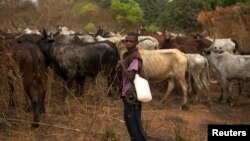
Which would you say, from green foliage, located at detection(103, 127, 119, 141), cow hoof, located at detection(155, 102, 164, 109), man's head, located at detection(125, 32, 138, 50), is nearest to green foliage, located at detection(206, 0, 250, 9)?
cow hoof, located at detection(155, 102, 164, 109)

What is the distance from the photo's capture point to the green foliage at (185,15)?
113 ft

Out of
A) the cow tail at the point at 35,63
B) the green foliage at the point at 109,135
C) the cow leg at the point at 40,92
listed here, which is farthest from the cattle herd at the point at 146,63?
the green foliage at the point at 109,135

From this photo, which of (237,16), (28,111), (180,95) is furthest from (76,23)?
(28,111)

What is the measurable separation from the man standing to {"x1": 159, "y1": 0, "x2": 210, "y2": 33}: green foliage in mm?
28389

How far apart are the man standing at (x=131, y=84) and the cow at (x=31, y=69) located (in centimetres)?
250

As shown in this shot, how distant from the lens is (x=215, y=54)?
1223 cm

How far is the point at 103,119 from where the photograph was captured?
8930 millimetres

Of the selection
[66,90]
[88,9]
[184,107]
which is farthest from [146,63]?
[88,9]

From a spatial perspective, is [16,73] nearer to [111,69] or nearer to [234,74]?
[111,69]

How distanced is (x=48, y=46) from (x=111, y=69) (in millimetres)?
1923

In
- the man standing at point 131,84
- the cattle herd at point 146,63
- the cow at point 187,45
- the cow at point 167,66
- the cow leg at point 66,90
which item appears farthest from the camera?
the cow at point 187,45

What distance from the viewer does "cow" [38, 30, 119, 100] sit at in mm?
10500

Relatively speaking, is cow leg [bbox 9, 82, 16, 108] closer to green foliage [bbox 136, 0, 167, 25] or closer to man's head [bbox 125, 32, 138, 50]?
man's head [bbox 125, 32, 138, 50]

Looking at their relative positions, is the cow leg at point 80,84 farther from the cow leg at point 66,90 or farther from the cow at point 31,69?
the cow at point 31,69
